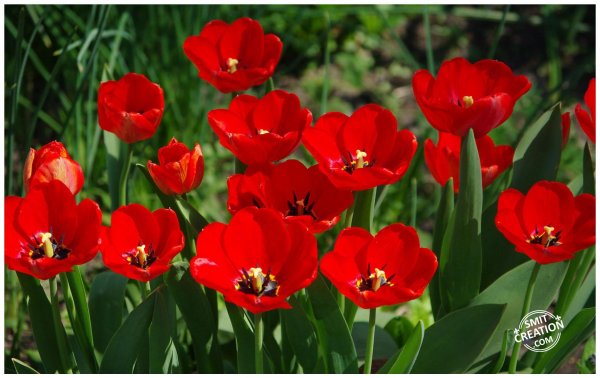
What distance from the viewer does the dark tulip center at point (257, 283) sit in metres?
1.14

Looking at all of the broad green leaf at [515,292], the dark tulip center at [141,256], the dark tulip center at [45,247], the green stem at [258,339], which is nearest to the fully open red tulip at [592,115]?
the broad green leaf at [515,292]

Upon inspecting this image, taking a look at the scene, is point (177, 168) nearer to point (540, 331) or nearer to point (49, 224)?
point (49, 224)

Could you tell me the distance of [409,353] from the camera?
1.24 metres

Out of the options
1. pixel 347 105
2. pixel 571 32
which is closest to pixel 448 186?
pixel 347 105

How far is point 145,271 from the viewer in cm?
113

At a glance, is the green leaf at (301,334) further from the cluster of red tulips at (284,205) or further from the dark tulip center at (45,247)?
the dark tulip center at (45,247)

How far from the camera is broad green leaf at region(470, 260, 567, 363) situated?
4.52ft

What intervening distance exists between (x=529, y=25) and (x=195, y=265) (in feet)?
8.14

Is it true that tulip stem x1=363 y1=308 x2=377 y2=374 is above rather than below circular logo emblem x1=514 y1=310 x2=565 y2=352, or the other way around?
above

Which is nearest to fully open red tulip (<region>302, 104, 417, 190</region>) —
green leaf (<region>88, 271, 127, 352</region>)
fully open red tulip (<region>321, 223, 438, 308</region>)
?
fully open red tulip (<region>321, 223, 438, 308</region>)

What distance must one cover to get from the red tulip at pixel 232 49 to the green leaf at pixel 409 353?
1.61 feet

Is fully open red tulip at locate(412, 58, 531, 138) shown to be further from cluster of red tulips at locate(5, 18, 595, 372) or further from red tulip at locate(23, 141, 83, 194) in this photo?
red tulip at locate(23, 141, 83, 194)

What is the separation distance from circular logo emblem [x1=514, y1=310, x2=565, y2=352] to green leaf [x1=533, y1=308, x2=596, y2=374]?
11 mm

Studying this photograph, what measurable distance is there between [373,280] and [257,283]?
0.16 m
